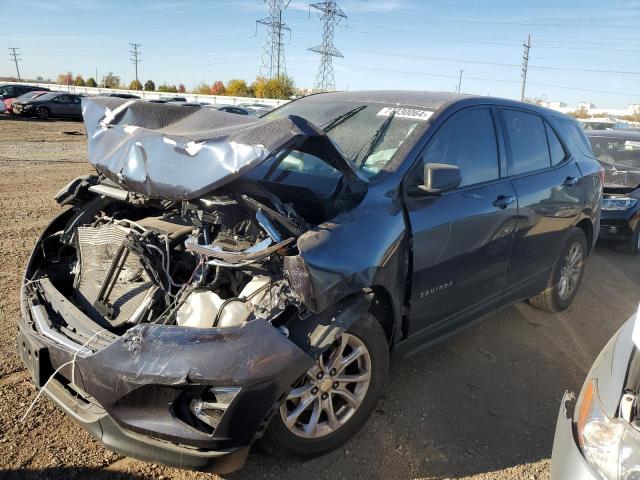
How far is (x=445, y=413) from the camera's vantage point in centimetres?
327

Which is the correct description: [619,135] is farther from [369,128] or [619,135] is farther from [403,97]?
[369,128]

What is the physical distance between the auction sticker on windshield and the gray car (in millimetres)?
1746

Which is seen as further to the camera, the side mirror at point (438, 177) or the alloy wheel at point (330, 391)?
the side mirror at point (438, 177)

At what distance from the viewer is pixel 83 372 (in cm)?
233

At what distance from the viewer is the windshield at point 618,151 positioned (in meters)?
8.41

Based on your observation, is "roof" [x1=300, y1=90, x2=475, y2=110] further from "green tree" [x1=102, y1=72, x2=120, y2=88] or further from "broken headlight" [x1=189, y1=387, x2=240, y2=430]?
"green tree" [x1=102, y1=72, x2=120, y2=88]

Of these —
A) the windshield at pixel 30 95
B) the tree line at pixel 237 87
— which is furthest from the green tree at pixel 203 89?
the windshield at pixel 30 95

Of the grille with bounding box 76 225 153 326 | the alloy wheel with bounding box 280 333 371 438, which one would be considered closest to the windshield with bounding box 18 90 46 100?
the grille with bounding box 76 225 153 326

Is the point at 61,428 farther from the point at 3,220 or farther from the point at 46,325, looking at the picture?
the point at 3,220

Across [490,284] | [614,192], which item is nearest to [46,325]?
[490,284]

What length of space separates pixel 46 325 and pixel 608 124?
23.3 meters

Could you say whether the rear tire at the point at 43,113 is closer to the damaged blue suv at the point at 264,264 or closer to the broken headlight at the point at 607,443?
the damaged blue suv at the point at 264,264

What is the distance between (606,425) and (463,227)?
5.26 feet

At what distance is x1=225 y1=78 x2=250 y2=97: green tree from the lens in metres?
65.8
